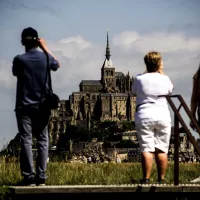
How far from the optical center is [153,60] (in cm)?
741

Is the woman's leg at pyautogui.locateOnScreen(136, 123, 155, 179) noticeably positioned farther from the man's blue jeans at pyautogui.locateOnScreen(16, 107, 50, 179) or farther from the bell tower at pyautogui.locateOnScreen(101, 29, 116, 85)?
the bell tower at pyautogui.locateOnScreen(101, 29, 116, 85)

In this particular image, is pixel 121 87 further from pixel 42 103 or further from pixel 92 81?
pixel 42 103

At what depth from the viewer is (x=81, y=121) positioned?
152375mm

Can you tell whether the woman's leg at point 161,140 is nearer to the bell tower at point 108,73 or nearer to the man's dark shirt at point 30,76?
the man's dark shirt at point 30,76

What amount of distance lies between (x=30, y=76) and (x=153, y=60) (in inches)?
48.7

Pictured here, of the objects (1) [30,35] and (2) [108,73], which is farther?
(2) [108,73]

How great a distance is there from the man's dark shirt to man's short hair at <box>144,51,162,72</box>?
3.08 ft

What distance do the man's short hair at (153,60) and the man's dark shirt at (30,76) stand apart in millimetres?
939

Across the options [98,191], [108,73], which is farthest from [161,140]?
[108,73]


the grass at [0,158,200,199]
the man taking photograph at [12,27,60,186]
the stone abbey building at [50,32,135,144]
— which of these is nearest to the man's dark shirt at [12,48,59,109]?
the man taking photograph at [12,27,60,186]

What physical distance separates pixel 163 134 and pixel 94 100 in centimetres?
15340

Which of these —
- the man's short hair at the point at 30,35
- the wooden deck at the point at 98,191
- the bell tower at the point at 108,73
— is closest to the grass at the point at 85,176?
the wooden deck at the point at 98,191

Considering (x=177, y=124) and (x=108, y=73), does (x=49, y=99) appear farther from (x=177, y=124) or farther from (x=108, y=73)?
(x=108, y=73)

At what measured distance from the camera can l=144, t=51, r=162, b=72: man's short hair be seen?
739cm
